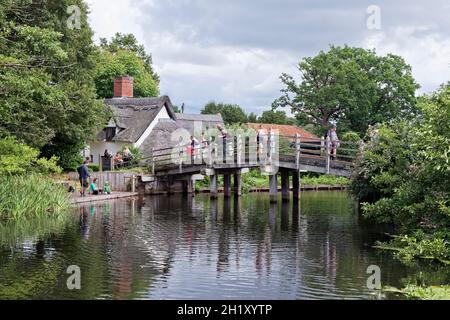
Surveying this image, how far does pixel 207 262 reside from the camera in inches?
682

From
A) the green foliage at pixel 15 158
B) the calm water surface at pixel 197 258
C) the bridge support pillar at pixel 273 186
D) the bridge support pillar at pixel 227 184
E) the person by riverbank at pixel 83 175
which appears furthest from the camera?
the bridge support pillar at pixel 227 184

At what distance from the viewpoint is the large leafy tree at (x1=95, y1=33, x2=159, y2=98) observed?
6588 cm

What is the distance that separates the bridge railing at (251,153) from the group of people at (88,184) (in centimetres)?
475

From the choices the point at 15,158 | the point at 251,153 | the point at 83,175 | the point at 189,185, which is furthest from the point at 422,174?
the point at 189,185

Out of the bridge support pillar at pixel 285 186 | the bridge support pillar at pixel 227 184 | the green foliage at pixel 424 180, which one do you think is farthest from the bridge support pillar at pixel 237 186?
the green foliage at pixel 424 180

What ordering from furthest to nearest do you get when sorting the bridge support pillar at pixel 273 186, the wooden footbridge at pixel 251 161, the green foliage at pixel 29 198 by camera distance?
the bridge support pillar at pixel 273 186, the wooden footbridge at pixel 251 161, the green foliage at pixel 29 198

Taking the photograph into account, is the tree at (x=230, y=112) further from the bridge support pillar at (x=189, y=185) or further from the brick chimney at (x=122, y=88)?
the bridge support pillar at (x=189, y=185)

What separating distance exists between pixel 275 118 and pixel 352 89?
27.5 metres

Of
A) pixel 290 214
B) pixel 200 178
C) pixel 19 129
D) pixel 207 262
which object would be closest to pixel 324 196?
pixel 200 178

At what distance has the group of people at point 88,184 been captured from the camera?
35062 millimetres

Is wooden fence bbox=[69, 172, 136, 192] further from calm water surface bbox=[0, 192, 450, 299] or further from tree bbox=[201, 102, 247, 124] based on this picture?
tree bbox=[201, 102, 247, 124]

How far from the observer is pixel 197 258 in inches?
707

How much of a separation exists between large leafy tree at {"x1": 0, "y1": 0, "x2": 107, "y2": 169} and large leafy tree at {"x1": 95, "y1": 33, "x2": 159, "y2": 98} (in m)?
19.7
